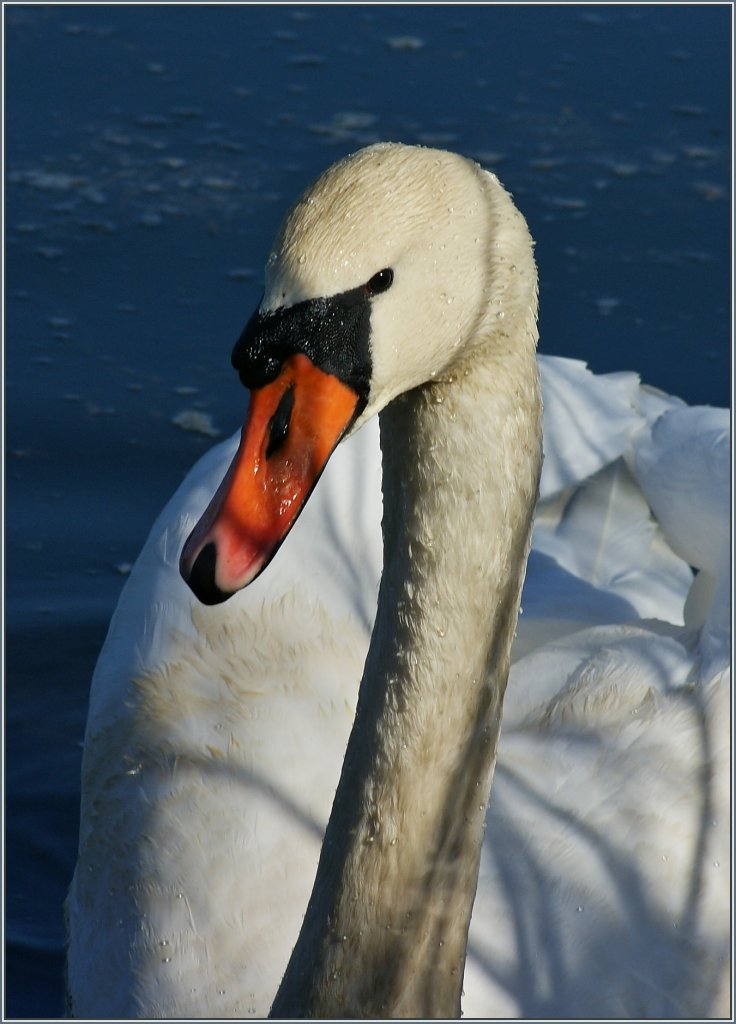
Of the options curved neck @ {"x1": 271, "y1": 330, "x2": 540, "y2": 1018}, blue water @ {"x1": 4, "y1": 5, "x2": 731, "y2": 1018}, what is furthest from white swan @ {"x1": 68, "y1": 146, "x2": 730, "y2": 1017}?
blue water @ {"x1": 4, "y1": 5, "x2": 731, "y2": 1018}

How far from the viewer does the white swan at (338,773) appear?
114 inches

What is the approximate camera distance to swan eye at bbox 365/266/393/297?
6.46 ft

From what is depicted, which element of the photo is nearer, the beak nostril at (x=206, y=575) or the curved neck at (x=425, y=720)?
the beak nostril at (x=206, y=575)

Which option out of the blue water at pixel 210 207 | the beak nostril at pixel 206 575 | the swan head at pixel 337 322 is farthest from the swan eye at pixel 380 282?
the blue water at pixel 210 207

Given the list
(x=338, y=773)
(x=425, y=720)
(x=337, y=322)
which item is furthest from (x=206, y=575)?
(x=338, y=773)

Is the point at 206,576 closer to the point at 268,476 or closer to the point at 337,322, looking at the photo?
the point at 268,476

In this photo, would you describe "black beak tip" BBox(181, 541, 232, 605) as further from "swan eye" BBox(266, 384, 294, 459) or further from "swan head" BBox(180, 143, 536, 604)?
"swan eye" BBox(266, 384, 294, 459)

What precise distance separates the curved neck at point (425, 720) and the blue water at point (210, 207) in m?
2.02

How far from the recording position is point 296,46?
6742 mm

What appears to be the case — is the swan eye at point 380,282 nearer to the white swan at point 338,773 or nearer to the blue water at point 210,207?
the white swan at point 338,773

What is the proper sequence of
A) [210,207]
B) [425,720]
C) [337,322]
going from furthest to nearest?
[210,207], [425,720], [337,322]

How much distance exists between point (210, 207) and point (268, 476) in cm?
424

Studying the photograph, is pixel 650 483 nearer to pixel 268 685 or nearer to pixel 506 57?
pixel 268 685

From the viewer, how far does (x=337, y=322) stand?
195cm
